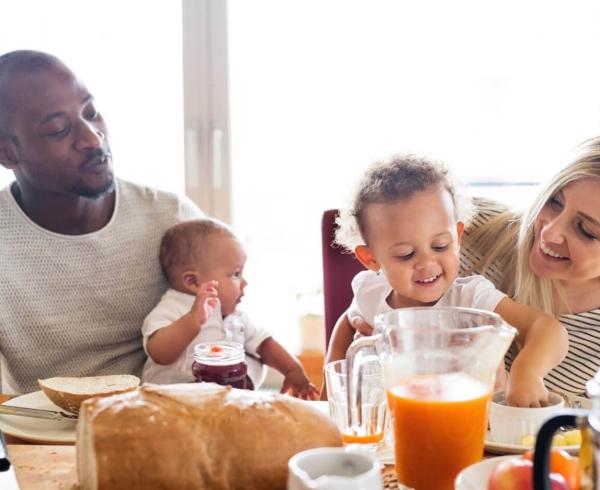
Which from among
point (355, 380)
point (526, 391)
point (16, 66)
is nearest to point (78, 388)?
point (355, 380)

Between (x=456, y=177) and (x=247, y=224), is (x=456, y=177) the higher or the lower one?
the higher one

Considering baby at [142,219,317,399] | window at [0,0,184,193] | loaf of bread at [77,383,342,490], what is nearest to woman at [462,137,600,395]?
baby at [142,219,317,399]

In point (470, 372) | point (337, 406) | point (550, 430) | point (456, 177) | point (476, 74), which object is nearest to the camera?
point (550, 430)

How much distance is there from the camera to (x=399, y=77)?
3125mm

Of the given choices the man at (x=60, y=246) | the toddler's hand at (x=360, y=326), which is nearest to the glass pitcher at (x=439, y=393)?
the toddler's hand at (x=360, y=326)

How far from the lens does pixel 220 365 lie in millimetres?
1299

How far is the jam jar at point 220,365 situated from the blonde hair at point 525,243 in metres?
0.64

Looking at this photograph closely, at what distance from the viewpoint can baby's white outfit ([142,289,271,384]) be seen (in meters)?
1.73

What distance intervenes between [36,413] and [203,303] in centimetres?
51

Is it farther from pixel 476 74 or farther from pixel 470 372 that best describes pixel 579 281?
pixel 476 74

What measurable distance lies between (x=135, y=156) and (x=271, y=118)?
597 mm

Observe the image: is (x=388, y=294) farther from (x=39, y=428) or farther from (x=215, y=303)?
(x=39, y=428)

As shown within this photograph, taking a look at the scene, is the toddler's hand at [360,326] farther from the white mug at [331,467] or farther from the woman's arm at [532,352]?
the white mug at [331,467]

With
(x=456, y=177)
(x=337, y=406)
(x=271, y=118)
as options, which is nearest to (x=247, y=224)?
(x=271, y=118)
